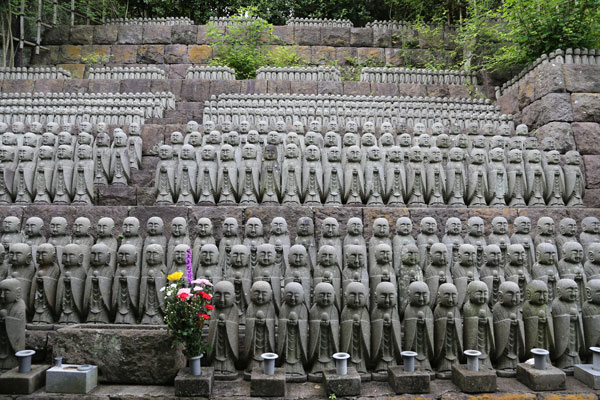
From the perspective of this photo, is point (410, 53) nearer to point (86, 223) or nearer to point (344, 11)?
point (344, 11)

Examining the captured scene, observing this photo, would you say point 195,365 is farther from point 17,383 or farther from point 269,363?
point 17,383

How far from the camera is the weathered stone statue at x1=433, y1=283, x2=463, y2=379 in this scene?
4871 mm

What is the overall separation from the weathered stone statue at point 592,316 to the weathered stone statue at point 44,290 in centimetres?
626

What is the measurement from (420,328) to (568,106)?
683 centimetres

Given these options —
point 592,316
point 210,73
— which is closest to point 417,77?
point 210,73

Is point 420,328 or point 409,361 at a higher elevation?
point 420,328

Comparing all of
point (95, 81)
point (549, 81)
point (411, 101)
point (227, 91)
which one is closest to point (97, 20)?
point (95, 81)

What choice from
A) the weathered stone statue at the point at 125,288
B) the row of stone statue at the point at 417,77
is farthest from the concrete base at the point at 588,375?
the row of stone statue at the point at 417,77

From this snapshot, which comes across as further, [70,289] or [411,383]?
[70,289]

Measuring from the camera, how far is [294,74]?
13062 millimetres

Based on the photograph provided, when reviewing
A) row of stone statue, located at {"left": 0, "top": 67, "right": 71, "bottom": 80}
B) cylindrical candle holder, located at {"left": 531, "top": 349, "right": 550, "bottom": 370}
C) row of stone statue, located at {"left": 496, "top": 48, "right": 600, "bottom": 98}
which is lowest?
cylindrical candle holder, located at {"left": 531, "top": 349, "right": 550, "bottom": 370}

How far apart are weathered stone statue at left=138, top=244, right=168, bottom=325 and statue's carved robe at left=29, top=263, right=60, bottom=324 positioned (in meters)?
1.06

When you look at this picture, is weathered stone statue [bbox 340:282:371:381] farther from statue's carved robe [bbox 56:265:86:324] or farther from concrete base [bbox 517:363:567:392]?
statue's carved robe [bbox 56:265:86:324]

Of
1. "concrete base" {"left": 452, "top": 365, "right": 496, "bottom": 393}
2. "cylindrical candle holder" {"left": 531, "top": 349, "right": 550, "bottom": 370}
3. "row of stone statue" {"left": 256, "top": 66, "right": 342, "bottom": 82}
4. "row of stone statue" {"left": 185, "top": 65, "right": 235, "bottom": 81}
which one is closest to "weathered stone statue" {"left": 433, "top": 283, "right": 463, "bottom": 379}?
"concrete base" {"left": 452, "top": 365, "right": 496, "bottom": 393}
